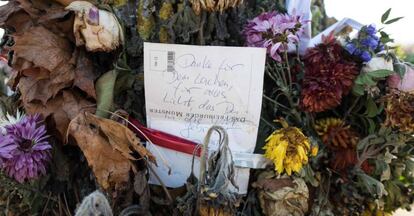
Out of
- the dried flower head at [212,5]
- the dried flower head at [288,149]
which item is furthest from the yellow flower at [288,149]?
the dried flower head at [212,5]

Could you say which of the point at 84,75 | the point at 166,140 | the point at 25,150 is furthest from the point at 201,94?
the point at 25,150

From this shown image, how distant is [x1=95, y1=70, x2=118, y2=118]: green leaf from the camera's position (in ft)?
2.54

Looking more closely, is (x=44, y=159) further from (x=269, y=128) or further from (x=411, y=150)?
(x=411, y=150)

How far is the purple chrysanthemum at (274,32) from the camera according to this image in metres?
0.77

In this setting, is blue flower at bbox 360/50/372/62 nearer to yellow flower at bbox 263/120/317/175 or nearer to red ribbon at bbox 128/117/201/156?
yellow flower at bbox 263/120/317/175

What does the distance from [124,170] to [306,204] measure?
31 centimetres

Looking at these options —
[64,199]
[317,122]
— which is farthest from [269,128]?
[64,199]

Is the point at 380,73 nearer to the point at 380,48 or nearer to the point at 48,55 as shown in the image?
the point at 380,48

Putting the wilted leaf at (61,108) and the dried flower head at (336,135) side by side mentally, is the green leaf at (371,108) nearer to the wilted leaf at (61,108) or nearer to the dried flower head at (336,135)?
the dried flower head at (336,135)

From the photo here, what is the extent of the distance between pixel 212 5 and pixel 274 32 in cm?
11

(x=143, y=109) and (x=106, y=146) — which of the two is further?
(x=143, y=109)

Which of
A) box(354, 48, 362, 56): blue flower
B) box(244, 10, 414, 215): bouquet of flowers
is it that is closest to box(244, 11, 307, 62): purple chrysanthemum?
box(244, 10, 414, 215): bouquet of flowers

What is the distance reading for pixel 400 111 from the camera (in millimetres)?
761

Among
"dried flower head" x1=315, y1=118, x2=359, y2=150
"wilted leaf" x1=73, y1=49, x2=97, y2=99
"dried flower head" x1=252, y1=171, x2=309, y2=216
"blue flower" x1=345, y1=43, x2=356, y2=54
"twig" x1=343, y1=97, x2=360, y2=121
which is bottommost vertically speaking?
"dried flower head" x1=252, y1=171, x2=309, y2=216
